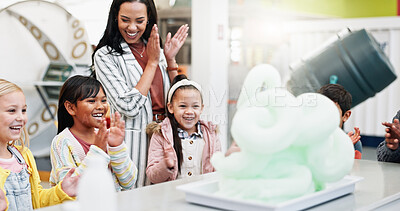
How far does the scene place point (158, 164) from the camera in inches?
83.5

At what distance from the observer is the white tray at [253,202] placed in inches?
45.3

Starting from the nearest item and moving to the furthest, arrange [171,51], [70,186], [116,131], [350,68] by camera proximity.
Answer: [70,186] → [116,131] → [171,51] → [350,68]

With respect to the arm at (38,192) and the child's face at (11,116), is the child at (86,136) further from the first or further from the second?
the child's face at (11,116)

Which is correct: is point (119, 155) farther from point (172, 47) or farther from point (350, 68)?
point (350, 68)

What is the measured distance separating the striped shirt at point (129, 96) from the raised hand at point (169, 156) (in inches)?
7.6

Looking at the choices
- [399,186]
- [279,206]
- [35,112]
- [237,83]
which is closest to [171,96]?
[399,186]

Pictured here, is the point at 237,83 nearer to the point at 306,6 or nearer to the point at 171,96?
the point at 306,6

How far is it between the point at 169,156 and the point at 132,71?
1.45 feet

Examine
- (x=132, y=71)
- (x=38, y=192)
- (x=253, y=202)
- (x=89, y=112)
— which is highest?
(x=132, y=71)

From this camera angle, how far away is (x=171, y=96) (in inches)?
91.0

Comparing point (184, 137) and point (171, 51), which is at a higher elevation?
point (171, 51)

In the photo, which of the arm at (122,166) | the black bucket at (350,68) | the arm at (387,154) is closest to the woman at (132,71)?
the arm at (122,166)

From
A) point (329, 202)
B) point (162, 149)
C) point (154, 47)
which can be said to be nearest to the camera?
point (329, 202)

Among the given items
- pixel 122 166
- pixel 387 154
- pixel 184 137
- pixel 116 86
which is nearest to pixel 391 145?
pixel 387 154
